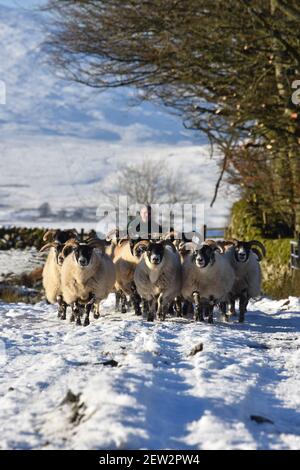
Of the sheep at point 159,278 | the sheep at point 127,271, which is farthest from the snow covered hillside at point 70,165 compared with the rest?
the sheep at point 159,278

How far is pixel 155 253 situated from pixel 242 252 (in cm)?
204

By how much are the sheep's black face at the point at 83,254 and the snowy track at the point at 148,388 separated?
2025 mm

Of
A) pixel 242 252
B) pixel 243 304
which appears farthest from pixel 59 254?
pixel 243 304

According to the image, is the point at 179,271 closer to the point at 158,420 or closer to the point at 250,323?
the point at 250,323

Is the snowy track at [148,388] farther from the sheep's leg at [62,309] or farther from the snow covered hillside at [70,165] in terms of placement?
the snow covered hillside at [70,165]

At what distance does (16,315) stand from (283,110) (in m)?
9.96

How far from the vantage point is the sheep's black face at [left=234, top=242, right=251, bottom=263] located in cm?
1590

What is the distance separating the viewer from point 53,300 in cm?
1711

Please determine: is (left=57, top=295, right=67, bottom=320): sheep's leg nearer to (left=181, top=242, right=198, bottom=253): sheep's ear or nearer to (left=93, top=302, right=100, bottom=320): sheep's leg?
(left=93, top=302, right=100, bottom=320): sheep's leg

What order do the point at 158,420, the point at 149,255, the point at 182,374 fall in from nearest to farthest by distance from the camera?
the point at 158,420, the point at 182,374, the point at 149,255

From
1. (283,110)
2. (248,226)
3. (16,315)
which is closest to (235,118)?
(283,110)

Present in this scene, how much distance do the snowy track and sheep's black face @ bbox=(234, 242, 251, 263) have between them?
3.00m

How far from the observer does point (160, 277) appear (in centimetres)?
1486

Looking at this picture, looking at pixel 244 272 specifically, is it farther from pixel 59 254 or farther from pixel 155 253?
pixel 59 254
